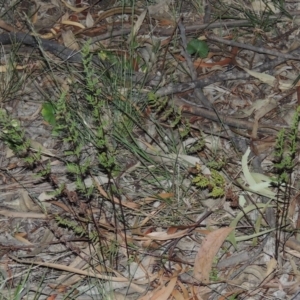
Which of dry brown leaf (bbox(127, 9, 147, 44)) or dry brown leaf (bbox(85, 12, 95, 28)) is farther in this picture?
dry brown leaf (bbox(85, 12, 95, 28))

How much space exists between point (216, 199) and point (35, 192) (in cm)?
71

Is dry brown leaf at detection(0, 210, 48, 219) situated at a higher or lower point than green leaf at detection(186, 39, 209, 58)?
lower

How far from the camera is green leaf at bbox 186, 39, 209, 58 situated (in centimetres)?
327

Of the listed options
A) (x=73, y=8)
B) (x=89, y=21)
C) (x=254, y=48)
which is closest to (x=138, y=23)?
(x=89, y=21)

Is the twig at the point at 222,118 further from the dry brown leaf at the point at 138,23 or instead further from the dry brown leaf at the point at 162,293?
the dry brown leaf at the point at 162,293

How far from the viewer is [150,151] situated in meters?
2.88

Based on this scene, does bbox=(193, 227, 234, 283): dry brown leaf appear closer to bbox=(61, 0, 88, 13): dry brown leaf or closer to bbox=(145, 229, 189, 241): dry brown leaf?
bbox=(145, 229, 189, 241): dry brown leaf

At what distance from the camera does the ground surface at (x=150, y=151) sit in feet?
8.02

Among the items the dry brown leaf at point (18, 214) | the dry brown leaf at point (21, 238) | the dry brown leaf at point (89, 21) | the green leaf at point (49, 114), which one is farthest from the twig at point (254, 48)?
the dry brown leaf at point (21, 238)

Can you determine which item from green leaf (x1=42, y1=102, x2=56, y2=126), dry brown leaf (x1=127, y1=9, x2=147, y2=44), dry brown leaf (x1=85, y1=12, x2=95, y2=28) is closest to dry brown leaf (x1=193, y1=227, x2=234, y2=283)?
green leaf (x1=42, y1=102, x2=56, y2=126)

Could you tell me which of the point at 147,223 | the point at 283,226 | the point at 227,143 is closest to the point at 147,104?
the point at 227,143

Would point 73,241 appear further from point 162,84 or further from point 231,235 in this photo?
point 162,84

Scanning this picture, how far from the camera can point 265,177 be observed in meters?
2.66

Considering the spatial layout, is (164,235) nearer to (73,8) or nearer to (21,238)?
(21,238)
